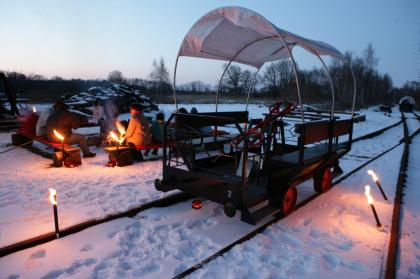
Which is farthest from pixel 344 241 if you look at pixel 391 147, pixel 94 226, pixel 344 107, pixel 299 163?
pixel 344 107

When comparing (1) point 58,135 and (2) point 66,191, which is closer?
(2) point 66,191

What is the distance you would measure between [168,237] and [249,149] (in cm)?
285

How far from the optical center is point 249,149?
6.36m

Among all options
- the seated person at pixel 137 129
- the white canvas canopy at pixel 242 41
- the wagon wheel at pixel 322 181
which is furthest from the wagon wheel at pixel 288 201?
the seated person at pixel 137 129

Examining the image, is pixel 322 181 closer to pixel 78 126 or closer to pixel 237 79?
pixel 78 126

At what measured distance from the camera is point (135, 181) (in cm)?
648

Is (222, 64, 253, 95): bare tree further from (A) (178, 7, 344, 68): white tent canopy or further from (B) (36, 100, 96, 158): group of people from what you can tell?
(B) (36, 100, 96, 158): group of people

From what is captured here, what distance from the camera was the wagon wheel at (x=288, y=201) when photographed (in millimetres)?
4829

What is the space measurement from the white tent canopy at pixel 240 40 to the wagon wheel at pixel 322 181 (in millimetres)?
2546

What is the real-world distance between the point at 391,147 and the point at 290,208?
10.1m

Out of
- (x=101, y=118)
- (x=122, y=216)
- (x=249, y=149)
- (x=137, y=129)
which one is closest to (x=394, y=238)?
(x=249, y=149)

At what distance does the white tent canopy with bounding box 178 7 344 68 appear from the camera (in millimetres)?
5441

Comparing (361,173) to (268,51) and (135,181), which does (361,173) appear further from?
(135,181)

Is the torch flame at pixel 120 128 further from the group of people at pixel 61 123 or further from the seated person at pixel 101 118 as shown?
the group of people at pixel 61 123
